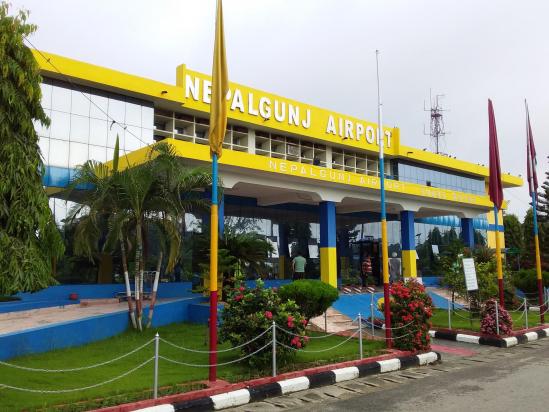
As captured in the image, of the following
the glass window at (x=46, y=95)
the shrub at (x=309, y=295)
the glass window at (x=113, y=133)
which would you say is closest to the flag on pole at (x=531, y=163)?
the shrub at (x=309, y=295)

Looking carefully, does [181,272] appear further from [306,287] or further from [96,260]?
[306,287]

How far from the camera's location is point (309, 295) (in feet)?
39.4

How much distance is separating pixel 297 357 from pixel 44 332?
528cm

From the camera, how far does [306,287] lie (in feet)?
39.6

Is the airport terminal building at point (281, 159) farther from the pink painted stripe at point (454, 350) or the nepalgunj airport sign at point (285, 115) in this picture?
the pink painted stripe at point (454, 350)

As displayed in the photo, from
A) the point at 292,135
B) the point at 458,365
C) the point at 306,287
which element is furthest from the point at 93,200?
the point at 292,135

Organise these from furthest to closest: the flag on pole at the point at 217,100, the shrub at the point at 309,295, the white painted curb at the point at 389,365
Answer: the shrub at the point at 309,295 → the white painted curb at the point at 389,365 → the flag on pole at the point at 217,100

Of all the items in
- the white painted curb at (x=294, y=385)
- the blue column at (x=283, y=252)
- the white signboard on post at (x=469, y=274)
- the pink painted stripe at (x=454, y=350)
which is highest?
the blue column at (x=283, y=252)

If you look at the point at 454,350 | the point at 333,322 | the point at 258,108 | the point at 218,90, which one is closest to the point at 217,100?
the point at 218,90

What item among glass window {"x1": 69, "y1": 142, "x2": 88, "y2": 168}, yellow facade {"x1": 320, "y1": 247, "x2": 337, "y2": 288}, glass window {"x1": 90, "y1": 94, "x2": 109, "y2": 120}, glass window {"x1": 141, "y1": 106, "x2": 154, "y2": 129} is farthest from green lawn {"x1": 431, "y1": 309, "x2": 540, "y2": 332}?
glass window {"x1": 90, "y1": 94, "x2": 109, "y2": 120}

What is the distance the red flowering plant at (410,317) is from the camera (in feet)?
35.6

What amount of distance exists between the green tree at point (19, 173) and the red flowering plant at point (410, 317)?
7470mm

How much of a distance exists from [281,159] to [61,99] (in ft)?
28.8

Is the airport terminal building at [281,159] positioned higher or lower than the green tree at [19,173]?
higher
